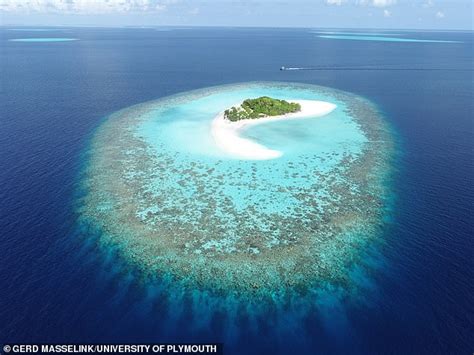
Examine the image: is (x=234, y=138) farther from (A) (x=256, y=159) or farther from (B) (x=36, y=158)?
(B) (x=36, y=158)

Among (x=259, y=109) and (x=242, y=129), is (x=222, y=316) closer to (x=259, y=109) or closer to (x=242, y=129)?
(x=242, y=129)

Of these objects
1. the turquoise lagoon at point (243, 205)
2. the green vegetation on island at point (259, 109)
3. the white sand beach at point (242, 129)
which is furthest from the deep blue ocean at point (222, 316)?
the green vegetation on island at point (259, 109)

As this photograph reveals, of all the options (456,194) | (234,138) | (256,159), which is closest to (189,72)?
(234,138)

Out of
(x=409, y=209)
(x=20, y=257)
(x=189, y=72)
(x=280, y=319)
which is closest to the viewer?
(x=280, y=319)

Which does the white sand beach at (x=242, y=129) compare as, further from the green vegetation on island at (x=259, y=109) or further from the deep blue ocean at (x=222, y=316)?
the deep blue ocean at (x=222, y=316)

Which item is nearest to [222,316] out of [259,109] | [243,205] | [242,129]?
[243,205]

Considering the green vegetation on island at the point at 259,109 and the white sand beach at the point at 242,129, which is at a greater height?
the green vegetation on island at the point at 259,109

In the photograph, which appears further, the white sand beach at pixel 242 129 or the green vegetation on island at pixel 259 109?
the green vegetation on island at pixel 259 109
